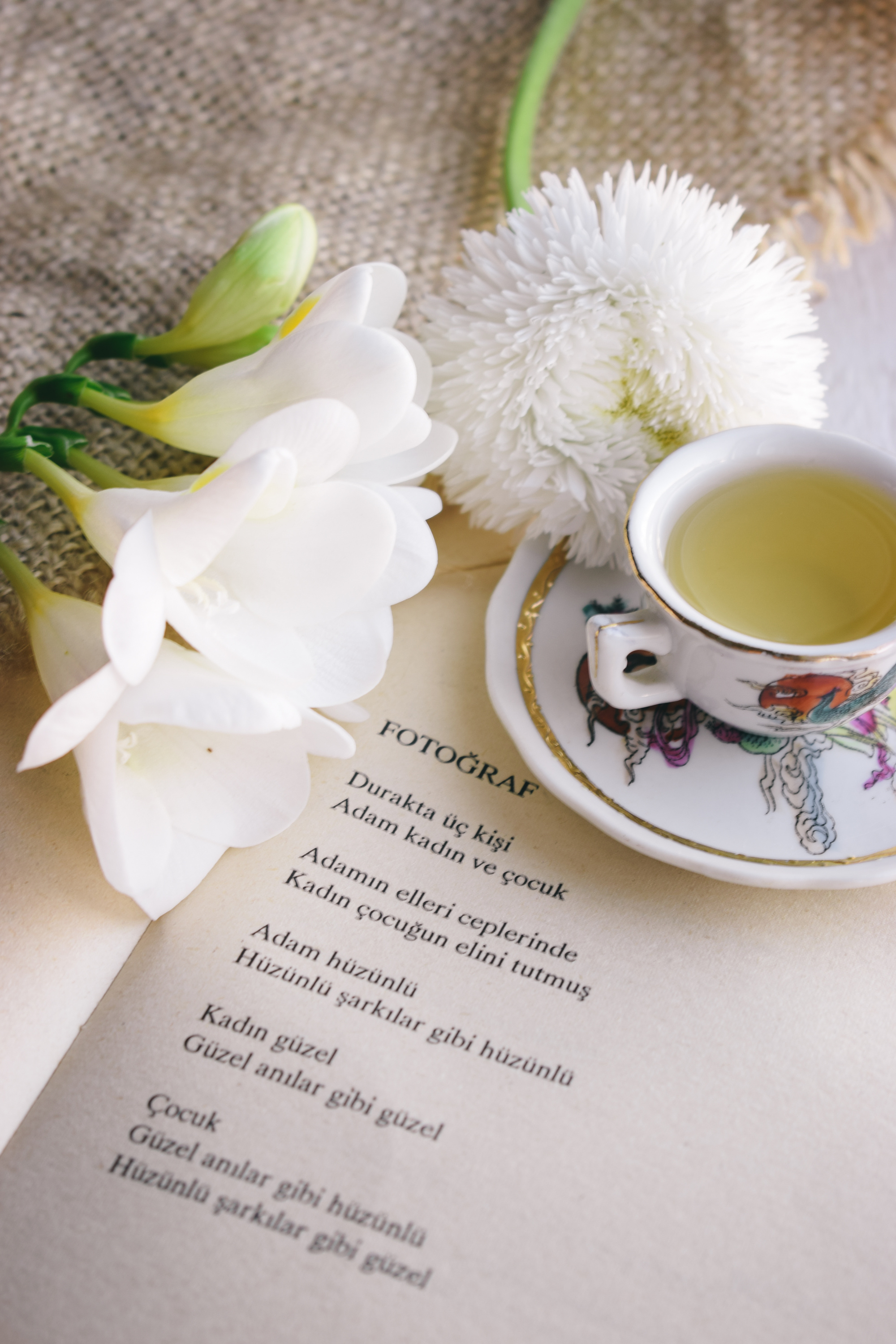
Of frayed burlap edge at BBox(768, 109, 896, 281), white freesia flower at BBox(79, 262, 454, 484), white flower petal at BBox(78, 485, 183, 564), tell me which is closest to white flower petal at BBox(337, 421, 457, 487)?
white freesia flower at BBox(79, 262, 454, 484)

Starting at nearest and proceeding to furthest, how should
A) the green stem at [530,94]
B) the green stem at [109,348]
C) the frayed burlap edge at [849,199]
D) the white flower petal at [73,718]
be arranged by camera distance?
the white flower petal at [73,718] → the green stem at [109,348] → the green stem at [530,94] → the frayed burlap edge at [849,199]

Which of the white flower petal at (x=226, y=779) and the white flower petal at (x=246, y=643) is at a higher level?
the white flower petal at (x=246, y=643)

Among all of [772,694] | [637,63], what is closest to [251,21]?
[637,63]

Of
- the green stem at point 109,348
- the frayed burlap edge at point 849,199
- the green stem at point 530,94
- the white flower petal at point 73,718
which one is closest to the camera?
the white flower petal at point 73,718

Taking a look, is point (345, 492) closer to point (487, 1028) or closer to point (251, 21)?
point (487, 1028)

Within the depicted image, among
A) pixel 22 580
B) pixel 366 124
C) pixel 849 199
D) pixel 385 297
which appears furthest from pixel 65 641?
pixel 849 199

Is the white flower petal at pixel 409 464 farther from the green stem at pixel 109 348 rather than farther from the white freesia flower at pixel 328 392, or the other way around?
the green stem at pixel 109 348

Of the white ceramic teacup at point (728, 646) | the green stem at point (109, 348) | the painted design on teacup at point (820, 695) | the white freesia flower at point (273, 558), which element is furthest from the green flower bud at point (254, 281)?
the painted design on teacup at point (820, 695)
